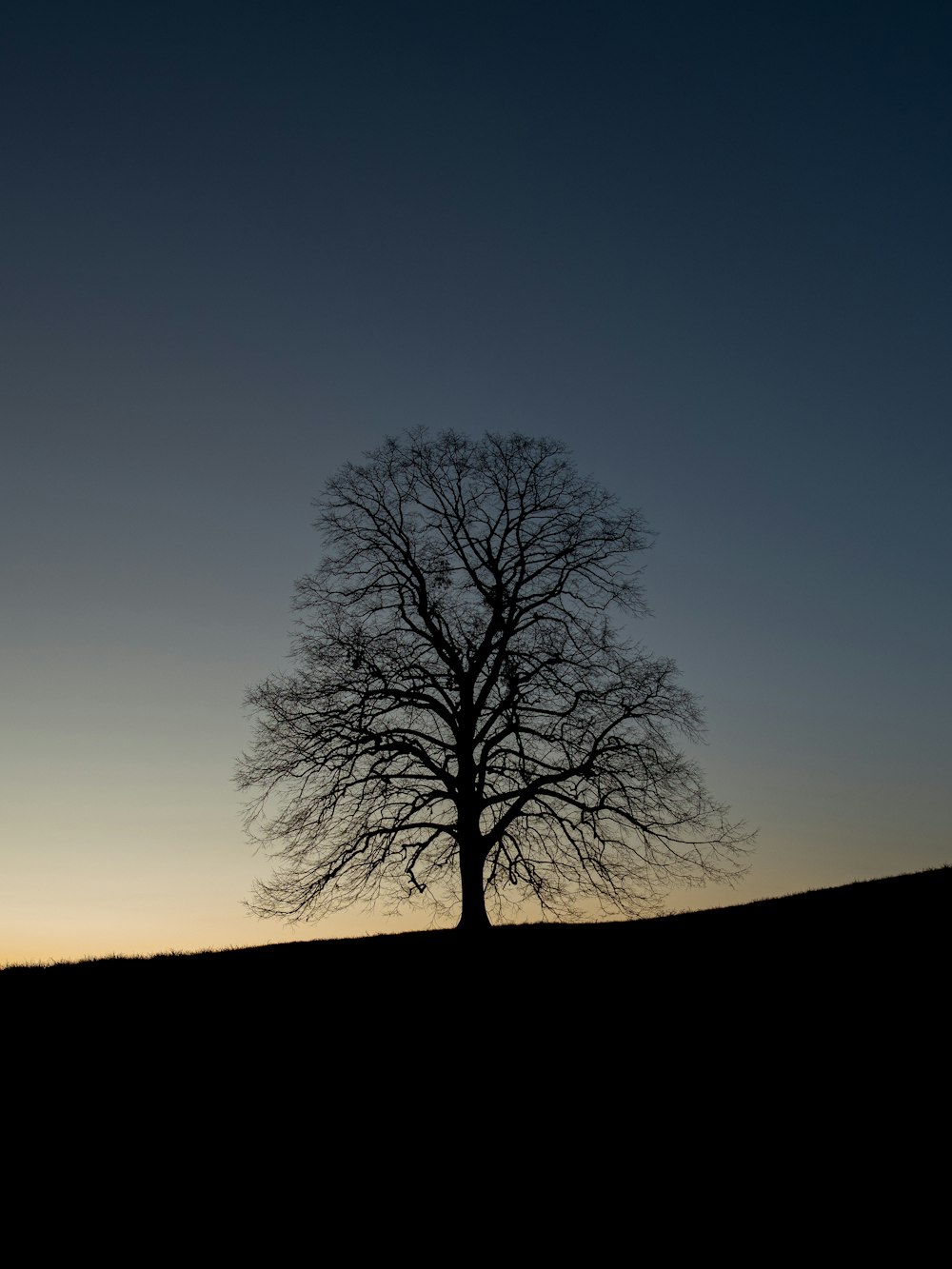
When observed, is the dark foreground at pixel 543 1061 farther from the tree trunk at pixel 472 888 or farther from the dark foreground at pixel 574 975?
the tree trunk at pixel 472 888

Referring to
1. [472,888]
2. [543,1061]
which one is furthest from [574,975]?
[472,888]

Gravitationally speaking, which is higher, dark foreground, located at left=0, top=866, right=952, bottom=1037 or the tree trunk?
the tree trunk

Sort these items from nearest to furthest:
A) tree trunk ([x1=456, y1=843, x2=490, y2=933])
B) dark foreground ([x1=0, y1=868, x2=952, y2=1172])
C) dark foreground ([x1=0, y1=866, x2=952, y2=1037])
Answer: dark foreground ([x1=0, y1=868, x2=952, y2=1172]) < dark foreground ([x1=0, y1=866, x2=952, y2=1037]) < tree trunk ([x1=456, y1=843, x2=490, y2=933])

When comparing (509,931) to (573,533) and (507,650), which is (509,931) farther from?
(573,533)

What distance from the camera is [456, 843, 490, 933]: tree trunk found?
20772mm

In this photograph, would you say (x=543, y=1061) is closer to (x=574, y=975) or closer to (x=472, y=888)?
(x=574, y=975)

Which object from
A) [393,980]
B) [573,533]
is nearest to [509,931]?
[393,980]

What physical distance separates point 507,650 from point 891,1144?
1580 cm

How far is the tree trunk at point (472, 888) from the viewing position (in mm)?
20772

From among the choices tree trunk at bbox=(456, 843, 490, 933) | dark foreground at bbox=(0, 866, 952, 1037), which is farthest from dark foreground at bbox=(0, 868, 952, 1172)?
tree trunk at bbox=(456, 843, 490, 933)

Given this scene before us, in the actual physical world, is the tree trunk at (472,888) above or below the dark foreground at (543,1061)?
above

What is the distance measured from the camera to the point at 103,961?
58.7ft

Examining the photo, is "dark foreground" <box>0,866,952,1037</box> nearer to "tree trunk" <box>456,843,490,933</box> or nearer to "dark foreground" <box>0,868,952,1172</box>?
"dark foreground" <box>0,868,952,1172</box>

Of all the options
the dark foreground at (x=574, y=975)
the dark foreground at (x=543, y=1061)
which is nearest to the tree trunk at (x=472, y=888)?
the dark foreground at (x=574, y=975)
